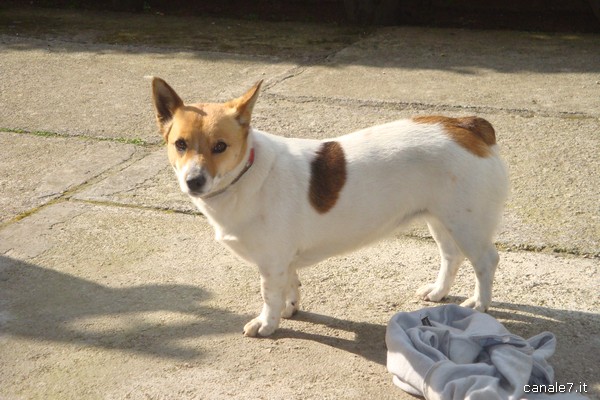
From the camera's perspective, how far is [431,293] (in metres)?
4.20

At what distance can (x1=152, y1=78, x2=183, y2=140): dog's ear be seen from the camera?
384cm

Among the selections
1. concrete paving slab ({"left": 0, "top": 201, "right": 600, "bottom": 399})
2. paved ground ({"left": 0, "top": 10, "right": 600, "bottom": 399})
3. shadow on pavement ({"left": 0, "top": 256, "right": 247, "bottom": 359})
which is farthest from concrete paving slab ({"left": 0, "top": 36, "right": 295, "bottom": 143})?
shadow on pavement ({"left": 0, "top": 256, "right": 247, "bottom": 359})

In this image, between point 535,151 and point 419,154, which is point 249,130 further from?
point 535,151

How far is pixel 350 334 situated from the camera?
3.94 metres

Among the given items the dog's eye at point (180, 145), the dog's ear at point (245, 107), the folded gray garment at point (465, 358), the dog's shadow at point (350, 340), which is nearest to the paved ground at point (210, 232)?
the dog's shadow at point (350, 340)

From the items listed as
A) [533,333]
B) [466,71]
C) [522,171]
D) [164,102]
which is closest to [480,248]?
[533,333]

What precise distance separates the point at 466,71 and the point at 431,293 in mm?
4032

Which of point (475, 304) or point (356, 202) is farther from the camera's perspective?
point (475, 304)

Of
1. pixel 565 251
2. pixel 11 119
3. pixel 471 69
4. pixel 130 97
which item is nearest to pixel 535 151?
pixel 565 251

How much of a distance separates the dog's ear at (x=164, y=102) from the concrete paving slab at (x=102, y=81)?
98.3 inches

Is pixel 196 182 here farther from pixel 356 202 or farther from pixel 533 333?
pixel 533 333

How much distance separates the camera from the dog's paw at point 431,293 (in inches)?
165

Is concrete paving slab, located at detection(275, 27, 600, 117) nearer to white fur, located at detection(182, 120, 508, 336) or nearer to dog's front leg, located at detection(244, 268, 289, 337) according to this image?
white fur, located at detection(182, 120, 508, 336)

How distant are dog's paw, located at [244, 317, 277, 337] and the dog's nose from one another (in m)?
0.75
